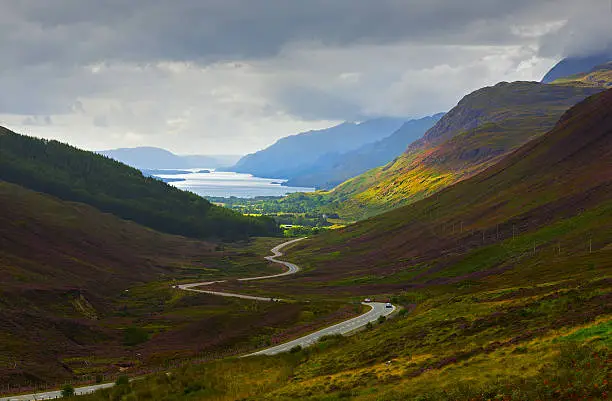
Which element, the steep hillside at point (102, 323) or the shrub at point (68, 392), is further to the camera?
the steep hillside at point (102, 323)

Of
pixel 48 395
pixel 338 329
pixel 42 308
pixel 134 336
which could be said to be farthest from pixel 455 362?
pixel 42 308

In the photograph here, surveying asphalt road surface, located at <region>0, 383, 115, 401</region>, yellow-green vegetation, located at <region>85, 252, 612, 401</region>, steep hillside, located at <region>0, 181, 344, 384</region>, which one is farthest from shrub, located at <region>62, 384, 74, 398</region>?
steep hillside, located at <region>0, 181, 344, 384</region>

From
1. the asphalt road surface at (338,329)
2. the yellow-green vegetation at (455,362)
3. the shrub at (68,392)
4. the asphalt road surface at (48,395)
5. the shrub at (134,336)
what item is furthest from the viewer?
the shrub at (134,336)

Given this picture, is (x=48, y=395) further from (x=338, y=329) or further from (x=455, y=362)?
(x=338, y=329)

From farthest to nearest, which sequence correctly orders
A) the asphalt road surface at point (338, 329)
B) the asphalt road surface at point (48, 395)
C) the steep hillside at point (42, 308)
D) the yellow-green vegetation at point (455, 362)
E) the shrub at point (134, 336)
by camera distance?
the shrub at point (134, 336)
the steep hillside at point (42, 308)
the asphalt road surface at point (338, 329)
the asphalt road surface at point (48, 395)
the yellow-green vegetation at point (455, 362)

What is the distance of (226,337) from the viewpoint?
99188 mm

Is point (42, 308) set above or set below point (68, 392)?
below

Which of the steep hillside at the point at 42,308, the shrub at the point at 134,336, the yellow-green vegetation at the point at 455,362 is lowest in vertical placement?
the shrub at the point at 134,336

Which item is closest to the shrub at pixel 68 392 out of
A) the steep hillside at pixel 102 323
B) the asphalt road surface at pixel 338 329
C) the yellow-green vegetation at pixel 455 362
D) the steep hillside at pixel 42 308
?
the yellow-green vegetation at pixel 455 362

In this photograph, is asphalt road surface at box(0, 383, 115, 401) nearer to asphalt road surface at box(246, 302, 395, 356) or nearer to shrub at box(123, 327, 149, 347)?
asphalt road surface at box(246, 302, 395, 356)

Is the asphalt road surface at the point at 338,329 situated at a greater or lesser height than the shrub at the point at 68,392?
lesser

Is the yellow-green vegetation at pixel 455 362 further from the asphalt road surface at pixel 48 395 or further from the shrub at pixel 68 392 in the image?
the asphalt road surface at pixel 48 395

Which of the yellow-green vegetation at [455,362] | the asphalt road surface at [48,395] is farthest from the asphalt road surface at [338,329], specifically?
the asphalt road surface at [48,395]

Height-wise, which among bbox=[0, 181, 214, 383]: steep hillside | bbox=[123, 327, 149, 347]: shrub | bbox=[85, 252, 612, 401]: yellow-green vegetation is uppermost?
bbox=[85, 252, 612, 401]: yellow-green vegetation
